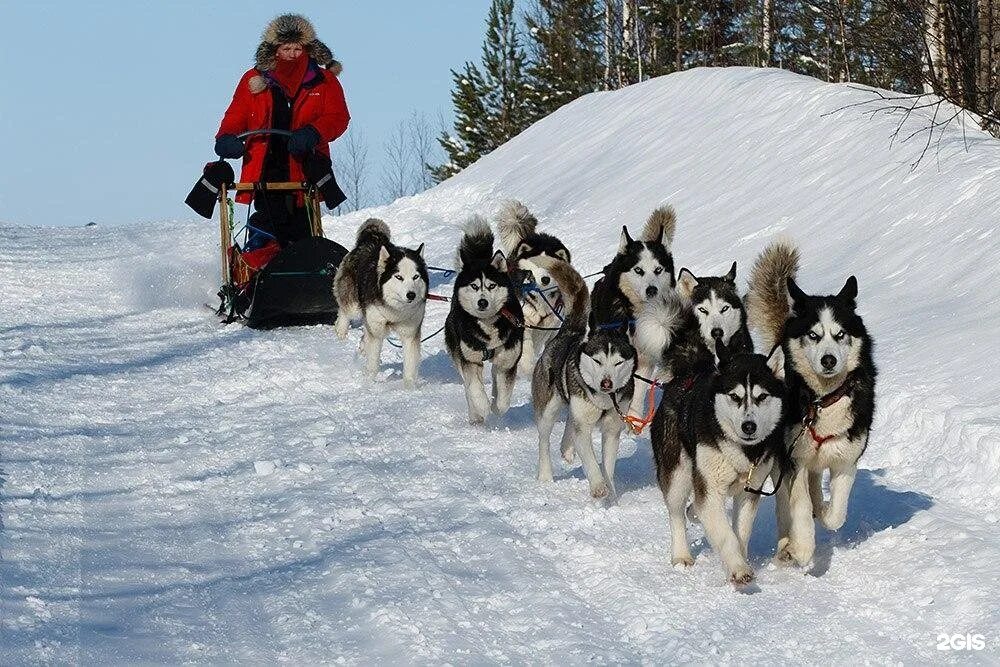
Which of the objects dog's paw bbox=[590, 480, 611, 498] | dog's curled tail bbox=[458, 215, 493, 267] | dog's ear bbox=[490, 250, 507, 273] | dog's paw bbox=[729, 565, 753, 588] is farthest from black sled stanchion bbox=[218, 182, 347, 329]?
dog's paw bbox=[729, 565, 753, 588]

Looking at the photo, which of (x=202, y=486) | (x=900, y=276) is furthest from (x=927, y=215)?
(x=202, y=486)

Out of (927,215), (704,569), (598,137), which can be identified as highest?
(598,137)

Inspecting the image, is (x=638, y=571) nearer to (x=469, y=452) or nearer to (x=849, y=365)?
(x=849, y=365)

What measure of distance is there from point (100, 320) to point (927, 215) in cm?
646

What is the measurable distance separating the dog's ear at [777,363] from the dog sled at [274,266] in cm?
491

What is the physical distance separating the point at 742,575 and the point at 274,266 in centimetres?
548

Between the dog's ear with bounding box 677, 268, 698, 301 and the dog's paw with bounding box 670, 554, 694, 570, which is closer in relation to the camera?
the dog's paw with bounding box 670, 554, 694, 570

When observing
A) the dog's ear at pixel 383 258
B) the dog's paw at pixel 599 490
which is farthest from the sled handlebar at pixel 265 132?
the dog's paw at pixel 599 490

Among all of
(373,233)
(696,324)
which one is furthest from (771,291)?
(373,233)

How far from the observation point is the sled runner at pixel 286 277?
873 cm

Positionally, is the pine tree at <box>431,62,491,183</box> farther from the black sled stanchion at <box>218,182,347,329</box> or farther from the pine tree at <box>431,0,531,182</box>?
the black sled stanchion at <box>218,182,347,329</box>

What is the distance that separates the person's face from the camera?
30.7ft

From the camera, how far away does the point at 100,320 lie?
32.0 ft

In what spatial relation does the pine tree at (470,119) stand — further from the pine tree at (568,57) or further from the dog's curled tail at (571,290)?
the dog's curled tail at (571,290)
